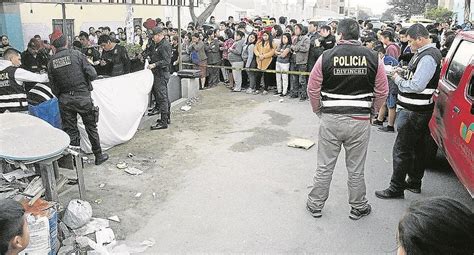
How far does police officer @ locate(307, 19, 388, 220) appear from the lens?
4.16 metres

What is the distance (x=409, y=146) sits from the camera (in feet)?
15.6

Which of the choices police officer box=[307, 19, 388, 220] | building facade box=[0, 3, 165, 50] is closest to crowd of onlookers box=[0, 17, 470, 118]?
building facade box=[0, 3, 165, 50]

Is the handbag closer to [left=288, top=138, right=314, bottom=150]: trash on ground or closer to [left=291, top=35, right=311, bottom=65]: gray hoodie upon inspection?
[left=291, top=35, right=311, bottom=65]: gray hoodie

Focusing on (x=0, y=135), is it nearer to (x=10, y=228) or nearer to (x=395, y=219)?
(x=10, y=228)

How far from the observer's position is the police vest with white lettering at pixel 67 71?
223 inches

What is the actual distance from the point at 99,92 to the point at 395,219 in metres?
4.45

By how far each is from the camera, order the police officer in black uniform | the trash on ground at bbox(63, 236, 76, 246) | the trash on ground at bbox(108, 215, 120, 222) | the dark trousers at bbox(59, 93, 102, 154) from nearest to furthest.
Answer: the trash on ground at bbox(63, 236, 76, 246), the trash on ground at bbox(108, 215, 120, 222), the dark trousers at bbox(59, 93, 102, 154), the police officer in black uniform

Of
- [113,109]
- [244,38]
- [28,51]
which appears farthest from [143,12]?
[113,109]

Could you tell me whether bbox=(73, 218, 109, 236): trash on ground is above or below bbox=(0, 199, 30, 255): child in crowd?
below

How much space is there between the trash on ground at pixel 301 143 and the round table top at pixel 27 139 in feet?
12.0

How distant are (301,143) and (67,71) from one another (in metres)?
3.60

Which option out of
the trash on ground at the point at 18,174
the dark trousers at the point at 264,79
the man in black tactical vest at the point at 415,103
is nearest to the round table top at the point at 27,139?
the trash on ground at the point at 18,174

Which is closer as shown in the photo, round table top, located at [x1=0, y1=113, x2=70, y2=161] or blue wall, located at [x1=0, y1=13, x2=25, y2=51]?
round table top, located at [x1=0, y1=113, x2=70, y2=161]

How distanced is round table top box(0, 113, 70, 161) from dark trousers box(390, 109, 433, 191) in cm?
347
